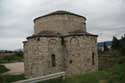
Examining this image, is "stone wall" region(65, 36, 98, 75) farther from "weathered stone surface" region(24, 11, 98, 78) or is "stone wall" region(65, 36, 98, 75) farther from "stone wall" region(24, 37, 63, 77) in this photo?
"stone wall" region(24, 37, 63, 77)


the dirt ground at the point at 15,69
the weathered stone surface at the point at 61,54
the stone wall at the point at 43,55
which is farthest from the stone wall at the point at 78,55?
the dirt ground at the point at 15,69

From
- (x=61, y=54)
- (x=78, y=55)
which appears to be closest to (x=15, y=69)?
(x=61, y=54)

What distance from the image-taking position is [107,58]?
3112 centimetres

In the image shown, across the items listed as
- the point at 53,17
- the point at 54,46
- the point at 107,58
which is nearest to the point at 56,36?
the point at 54,46

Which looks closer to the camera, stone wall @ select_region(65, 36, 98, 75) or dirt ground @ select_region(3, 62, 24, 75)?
stone wall @ select_region(65, 36, 98, 75)

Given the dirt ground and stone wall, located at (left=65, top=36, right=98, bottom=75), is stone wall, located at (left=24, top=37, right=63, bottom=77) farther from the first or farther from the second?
the dirt ground

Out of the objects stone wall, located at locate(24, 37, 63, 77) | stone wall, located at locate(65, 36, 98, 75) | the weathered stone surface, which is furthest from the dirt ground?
stone wall, located at locate(65, 36, 98, 75)

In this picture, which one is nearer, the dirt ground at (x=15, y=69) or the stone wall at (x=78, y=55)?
the stone wall at (x=78, y=55)

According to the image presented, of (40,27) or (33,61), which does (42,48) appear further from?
(40,27)

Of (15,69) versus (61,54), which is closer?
(61,54)

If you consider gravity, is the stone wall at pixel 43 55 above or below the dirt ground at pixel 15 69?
above

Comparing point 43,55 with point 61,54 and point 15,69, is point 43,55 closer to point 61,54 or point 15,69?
point 61,54

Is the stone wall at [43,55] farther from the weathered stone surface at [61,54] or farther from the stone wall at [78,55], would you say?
the stone wall at [78,55]

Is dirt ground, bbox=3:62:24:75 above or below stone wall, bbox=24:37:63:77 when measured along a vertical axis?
below
